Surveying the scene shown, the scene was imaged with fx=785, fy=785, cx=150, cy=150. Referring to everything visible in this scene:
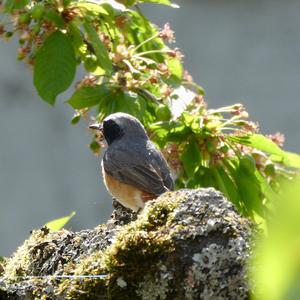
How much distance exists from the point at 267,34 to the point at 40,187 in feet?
8.70

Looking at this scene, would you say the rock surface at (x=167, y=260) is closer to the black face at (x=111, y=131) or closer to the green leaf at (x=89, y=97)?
the green leaf at (x=89, y=97)

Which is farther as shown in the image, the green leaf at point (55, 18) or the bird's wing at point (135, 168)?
the bird's wing at point (135, 168)

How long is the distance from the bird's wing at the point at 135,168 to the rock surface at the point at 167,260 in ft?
7.12

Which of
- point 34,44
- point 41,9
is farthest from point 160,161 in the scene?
point 41,9

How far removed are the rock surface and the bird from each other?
1.96m

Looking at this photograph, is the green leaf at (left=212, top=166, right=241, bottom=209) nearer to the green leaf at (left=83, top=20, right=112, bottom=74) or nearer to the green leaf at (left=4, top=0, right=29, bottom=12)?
the green leaf at (left=83, top=20, right=112, bottom=74)

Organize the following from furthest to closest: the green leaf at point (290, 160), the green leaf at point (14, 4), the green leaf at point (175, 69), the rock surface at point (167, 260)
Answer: the green leaf at point (175, 69)
the green leaf at point (290, 160)
the green leaf at point (14, 4)
the rock surface at point (167, 260)

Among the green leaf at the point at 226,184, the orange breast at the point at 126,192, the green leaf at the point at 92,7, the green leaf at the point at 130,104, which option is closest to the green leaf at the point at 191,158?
the green leaf at the point at 226,184

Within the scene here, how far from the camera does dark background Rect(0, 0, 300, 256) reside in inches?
295

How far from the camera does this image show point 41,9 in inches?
114

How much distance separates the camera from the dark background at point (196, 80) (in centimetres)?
750

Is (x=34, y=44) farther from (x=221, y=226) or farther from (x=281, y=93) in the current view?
(x=281, y=93)

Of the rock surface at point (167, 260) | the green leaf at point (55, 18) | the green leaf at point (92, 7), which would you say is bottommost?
the rock surface at point (167, 260)

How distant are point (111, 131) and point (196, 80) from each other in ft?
10.9
